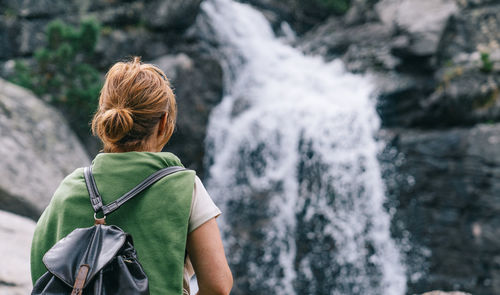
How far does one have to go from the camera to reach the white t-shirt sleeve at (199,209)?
1.28m

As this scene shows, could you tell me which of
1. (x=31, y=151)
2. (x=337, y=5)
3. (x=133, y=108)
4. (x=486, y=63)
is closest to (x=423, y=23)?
(x=486, y=63)

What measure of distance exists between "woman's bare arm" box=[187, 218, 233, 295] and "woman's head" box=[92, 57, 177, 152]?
14.7 inches

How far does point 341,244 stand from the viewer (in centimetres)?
694

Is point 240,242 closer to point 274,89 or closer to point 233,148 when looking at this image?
point 233,148

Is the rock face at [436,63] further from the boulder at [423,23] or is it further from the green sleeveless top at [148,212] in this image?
the green sleeveless top at [148,212]

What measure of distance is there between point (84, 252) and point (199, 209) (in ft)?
1.21

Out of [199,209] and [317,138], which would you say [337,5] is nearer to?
[317,138]

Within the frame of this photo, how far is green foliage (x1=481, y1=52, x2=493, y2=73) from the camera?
6926mm

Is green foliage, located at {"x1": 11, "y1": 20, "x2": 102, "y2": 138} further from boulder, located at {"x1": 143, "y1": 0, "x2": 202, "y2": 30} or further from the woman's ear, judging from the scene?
the woman's ear

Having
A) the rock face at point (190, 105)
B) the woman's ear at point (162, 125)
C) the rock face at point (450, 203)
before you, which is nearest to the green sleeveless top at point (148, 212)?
the woman's ear at point (162, 125)

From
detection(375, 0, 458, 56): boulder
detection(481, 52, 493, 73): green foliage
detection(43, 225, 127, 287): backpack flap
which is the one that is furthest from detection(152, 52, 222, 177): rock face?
detection(43, 225, 127, 287): backpack flap

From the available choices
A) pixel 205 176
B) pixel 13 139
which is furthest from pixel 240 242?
pixel 13 139

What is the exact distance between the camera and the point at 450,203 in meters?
6.55

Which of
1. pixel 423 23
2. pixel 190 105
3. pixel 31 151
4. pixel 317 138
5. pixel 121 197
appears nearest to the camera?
pixel 121 197
